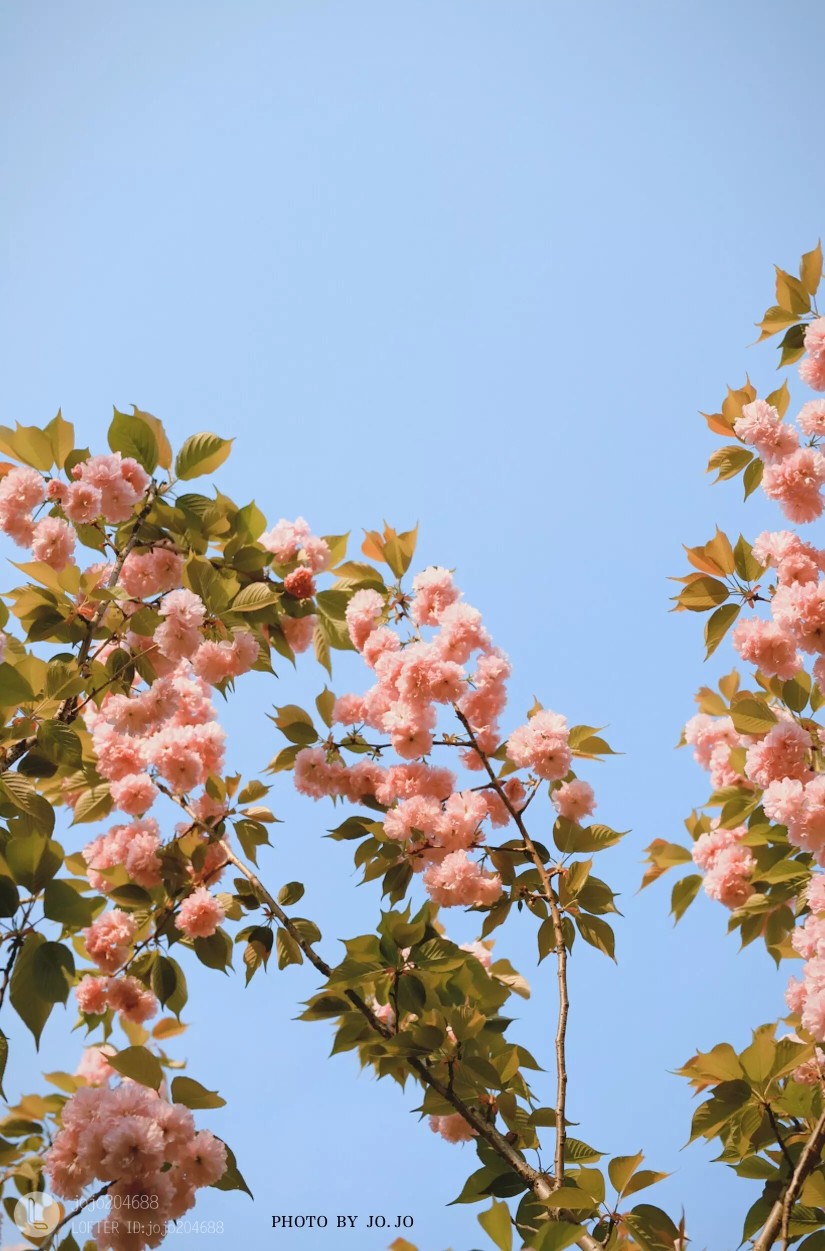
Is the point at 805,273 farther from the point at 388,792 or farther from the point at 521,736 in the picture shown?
the point at 388,792

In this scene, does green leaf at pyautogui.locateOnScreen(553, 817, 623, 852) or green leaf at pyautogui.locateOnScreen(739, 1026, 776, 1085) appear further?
green leaf at pyautogui.locateOnScreen(553, 817, 623, 852)

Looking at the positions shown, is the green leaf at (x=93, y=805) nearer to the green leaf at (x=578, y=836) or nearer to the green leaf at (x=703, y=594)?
the green leaf at (x=578, y=836)

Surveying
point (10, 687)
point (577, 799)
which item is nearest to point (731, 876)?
point (577, 799)

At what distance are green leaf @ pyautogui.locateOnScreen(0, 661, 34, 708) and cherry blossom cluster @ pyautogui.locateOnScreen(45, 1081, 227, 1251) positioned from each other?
1.94ft

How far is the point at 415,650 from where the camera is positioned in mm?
1985

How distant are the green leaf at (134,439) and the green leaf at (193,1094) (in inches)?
48.8

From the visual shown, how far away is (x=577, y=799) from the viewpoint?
1.98m

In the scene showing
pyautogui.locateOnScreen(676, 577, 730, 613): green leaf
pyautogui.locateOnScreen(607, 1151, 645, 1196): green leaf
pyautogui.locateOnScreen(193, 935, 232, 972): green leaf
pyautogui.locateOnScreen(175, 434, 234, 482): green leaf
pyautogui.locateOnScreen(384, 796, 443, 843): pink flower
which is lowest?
pyautogui.locateOnScreen(607, 1151, 645, 1196): green leaf

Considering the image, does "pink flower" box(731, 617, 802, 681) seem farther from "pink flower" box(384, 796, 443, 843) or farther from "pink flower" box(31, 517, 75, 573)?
"pink flower" box(31, 517, 75, 573)

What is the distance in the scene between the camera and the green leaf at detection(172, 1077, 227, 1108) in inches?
54.2

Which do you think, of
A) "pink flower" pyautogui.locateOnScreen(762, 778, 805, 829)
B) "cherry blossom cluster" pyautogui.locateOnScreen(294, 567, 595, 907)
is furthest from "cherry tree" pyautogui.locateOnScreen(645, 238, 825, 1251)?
"cherry blossom cluster" pyautogui.locateOnScreen(294, 567, 595, 907)

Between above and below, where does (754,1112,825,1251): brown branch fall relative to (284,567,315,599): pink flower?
below

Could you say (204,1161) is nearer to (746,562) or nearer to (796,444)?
(746,562)

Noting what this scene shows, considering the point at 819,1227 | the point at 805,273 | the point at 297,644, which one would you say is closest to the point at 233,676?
the point at 297,644
